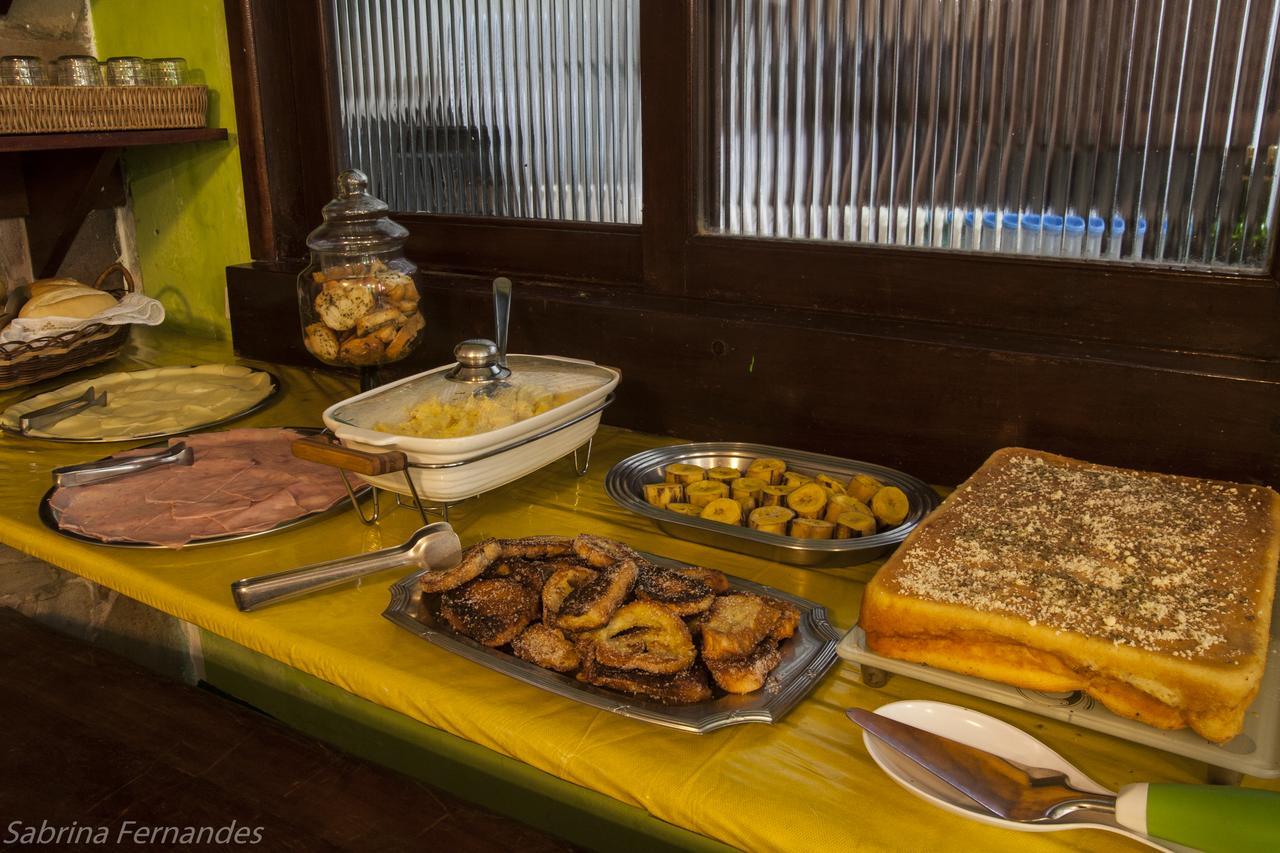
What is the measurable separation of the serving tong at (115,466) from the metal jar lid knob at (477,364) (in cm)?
37

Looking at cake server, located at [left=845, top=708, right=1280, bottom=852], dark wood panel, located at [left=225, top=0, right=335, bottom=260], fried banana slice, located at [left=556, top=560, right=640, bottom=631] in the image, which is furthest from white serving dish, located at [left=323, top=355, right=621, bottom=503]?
dark wood panel, located at [left=225, top=0, right=335, bottom=260]

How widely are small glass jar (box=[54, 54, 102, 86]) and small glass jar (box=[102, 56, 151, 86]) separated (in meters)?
0.03

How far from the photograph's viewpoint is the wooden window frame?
3.57 feet

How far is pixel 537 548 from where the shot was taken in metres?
0.96

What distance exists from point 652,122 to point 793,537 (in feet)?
2.17

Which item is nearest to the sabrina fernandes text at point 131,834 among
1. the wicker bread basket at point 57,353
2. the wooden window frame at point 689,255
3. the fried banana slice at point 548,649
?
the fried banana slice at point 548,649

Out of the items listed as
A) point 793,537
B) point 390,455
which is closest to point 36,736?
point 390,455

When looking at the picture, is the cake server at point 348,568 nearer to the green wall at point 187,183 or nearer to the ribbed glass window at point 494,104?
the ribbed glass window at point 494,104

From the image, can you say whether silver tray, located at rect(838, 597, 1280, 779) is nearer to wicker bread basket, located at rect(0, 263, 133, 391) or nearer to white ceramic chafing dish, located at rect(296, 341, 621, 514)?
white ceramic chafing dish, located at rect(296, 341, 621, 514)

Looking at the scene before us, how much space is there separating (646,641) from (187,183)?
61.5 inches

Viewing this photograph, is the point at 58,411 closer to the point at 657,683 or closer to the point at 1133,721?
the point at 657,683

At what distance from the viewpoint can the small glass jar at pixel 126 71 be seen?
172 centimetres

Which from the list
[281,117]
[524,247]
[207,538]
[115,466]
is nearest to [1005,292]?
[524,247]

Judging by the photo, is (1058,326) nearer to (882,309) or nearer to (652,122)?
(882,309)
